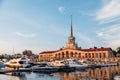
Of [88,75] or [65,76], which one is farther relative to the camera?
[88,75]

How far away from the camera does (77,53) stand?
6688 inches

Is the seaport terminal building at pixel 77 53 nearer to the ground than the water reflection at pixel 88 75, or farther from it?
farther from it

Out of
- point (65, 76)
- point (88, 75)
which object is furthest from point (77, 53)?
point (65, 76)

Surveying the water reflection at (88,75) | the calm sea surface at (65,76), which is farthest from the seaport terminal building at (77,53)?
the calm sea surface at (65,76)

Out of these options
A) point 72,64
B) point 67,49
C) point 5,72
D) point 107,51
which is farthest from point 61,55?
point 5,72

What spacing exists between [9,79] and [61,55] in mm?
128056

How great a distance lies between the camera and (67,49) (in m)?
172

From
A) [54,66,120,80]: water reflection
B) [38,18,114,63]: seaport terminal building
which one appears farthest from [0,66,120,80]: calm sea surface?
[38,18,114,63]: seaport terminal building

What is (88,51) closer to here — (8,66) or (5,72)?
(8,66)

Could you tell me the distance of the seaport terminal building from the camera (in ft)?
526

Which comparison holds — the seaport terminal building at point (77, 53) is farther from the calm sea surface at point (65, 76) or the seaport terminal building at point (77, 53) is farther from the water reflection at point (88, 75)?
the calm sea surface at point (65, 76)

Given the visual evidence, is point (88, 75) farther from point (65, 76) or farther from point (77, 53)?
point (77, 53)

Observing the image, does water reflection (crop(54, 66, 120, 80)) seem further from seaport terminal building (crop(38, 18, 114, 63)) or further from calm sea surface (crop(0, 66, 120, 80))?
seaport terminal building (crop(38, 18, 114, 63))

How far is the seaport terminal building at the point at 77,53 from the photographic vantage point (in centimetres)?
16025
